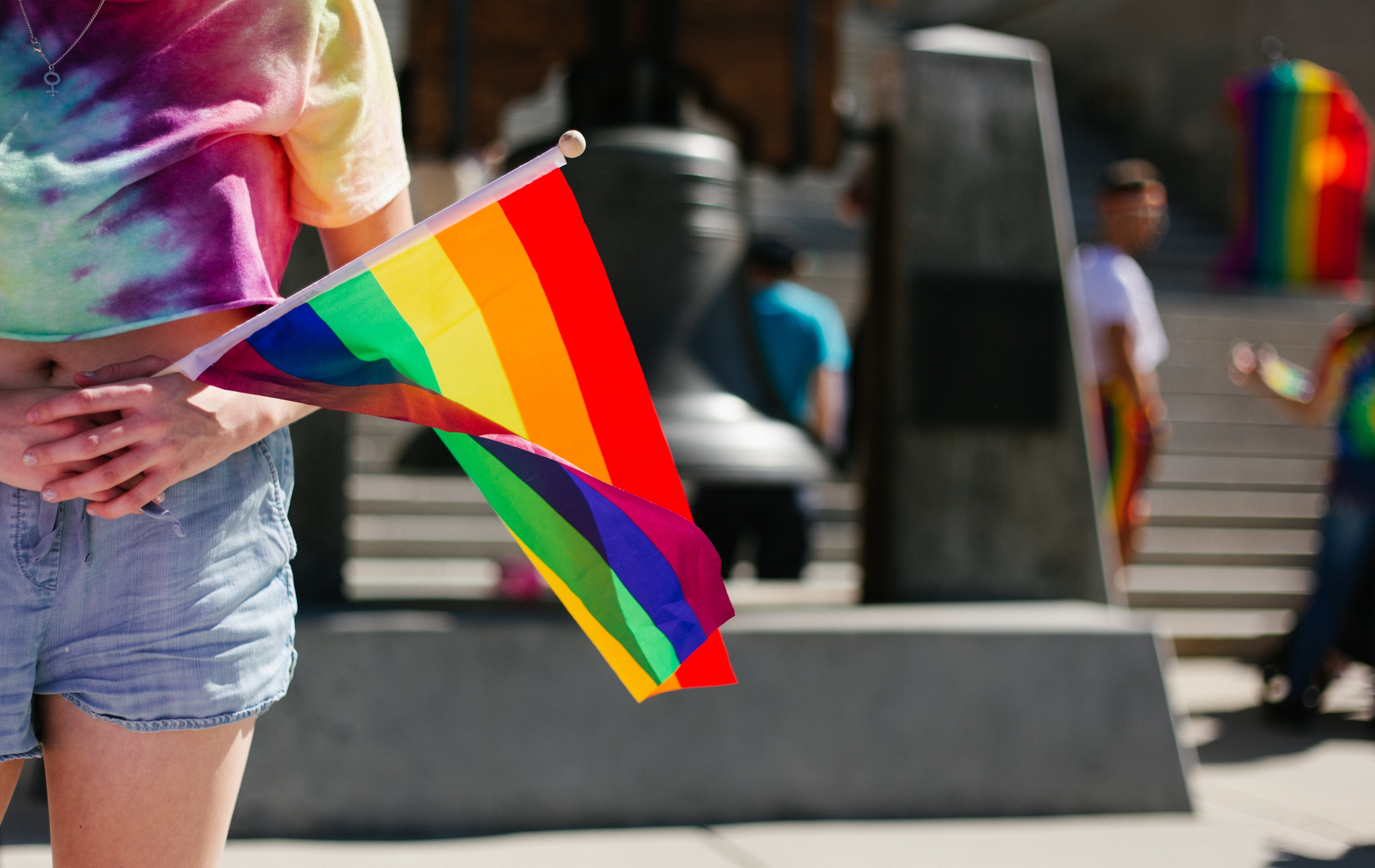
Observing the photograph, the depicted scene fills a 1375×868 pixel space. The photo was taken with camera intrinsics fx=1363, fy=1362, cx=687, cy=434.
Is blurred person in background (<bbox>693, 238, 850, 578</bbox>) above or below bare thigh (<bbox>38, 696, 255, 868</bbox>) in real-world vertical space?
below

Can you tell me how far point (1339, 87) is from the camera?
27.8 ft

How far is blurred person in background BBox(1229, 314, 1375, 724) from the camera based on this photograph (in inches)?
201

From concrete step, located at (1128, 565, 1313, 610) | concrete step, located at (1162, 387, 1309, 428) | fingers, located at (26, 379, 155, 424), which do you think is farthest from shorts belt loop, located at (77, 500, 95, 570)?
concrete step, located at (1162, 387, 1309, 428)

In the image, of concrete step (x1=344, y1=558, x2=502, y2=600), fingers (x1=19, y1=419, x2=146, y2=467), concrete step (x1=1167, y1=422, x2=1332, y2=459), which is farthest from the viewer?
concrete step (x1=1167, y1=422, x2=1332, y2=459)

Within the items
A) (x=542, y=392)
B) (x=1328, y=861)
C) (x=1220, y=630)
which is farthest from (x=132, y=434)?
(x=1220, y=630)

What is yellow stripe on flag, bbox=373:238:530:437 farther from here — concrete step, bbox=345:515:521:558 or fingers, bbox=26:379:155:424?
concrete step, bbox=345:515:521:558

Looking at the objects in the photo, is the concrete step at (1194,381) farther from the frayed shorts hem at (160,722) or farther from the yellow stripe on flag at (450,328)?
the frayed shorts hem at (160,722)

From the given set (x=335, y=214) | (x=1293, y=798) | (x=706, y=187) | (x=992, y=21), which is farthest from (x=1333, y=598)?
(x=992, y=21)

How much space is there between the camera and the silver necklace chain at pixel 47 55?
1.34 meters

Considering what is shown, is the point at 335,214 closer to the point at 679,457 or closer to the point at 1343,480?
the point at 679,457

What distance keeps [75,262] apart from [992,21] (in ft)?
62.7

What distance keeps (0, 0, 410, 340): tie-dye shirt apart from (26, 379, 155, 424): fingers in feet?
0.29

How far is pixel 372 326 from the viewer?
59.3 inches

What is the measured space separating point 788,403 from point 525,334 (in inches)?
167
